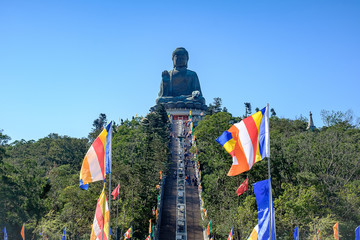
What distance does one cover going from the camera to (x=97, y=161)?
625 inches

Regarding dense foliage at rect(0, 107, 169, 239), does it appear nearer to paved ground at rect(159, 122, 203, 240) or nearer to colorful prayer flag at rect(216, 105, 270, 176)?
paved ground at rect(159, 122, 203, 240)

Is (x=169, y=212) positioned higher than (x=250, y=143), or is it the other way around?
(x=250, y=143)

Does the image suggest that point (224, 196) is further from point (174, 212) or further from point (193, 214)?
point (174, 212)

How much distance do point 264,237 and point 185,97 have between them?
191ft

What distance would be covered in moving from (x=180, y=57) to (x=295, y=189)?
49.0 metres

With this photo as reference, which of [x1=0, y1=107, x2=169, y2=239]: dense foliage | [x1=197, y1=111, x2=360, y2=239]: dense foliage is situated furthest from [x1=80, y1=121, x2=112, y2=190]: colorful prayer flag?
[x1=197, y1=111, x2=360, y2=239]: dense foliage

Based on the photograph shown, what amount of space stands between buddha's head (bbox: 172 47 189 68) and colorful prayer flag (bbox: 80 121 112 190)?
2330 inches

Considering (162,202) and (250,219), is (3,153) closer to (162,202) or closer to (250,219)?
(162,202)

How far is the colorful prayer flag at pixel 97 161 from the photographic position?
1572 cm

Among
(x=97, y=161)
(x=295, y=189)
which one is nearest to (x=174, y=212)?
(x=295, y=189)

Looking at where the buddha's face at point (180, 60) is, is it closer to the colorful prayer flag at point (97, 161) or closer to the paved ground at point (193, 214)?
the paved ground at point (193, 214)

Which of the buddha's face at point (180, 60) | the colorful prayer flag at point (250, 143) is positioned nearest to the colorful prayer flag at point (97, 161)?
the colorful prayer flag at point (250, 143)

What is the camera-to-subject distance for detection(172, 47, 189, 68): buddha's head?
74.1 metres

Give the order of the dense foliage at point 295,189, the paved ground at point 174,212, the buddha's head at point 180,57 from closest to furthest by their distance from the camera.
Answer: the dense foliage at point 295,189, the paved ground at point 174,212, the buddha's head at point 180,57
